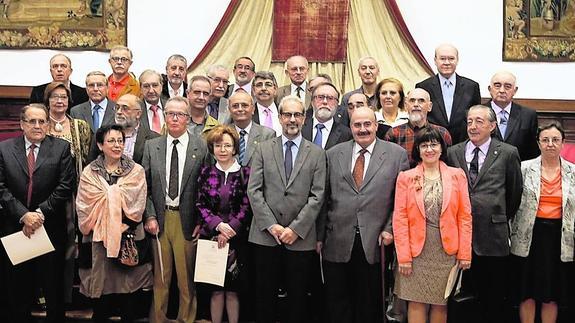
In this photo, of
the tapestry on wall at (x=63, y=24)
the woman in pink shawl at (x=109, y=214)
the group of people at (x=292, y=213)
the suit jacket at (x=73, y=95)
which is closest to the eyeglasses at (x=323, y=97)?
the group of people at (x=292, y=213)

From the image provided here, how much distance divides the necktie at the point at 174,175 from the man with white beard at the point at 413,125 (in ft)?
4.49

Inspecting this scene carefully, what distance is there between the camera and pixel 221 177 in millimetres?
4914

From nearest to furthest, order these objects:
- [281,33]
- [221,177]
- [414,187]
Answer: [414,187] → [221,177] → [281,33]

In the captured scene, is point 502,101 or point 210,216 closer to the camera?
point 210,216

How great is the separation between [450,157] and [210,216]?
1.53 m

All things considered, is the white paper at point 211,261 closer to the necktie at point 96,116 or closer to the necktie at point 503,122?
the necktie at point 96,116

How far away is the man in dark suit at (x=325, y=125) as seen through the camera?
529 centimetres

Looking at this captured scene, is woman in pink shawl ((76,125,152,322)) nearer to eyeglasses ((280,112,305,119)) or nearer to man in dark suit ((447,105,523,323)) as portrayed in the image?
eyeglasses ((280,112,305,119))

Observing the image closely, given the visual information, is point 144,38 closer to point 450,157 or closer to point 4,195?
point 4,195

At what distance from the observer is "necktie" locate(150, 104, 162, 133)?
5680 mm

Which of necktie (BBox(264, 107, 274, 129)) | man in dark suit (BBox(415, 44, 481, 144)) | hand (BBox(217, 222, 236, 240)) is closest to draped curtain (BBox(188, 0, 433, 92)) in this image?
man in dark suit (BBox(415, 44, 481, 144))

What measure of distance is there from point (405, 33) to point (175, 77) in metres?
3.11

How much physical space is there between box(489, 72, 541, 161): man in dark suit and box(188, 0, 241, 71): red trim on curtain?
12.2ft

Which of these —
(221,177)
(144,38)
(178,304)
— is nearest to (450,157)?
(221,177)
